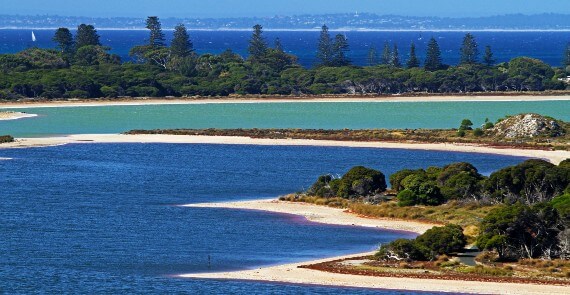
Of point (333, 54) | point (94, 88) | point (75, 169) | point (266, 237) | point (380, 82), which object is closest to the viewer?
point (266, 237)

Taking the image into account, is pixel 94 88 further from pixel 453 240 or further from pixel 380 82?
pixel 453 240

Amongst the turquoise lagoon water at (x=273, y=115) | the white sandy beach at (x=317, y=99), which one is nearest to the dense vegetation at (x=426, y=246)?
the turquoise lagoon water at (x=273, y=115)

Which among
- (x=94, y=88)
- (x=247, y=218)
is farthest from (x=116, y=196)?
(x=94, y=88)

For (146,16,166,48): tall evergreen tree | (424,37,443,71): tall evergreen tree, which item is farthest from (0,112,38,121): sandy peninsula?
(146,16,166,48): tall evergreen tree

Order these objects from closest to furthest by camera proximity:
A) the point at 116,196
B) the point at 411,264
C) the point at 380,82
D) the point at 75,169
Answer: the point at 411,264
the point at 116,196
the point at 75,169
the point at 380,82

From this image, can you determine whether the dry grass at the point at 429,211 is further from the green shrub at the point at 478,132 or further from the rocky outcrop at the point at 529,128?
the green shrub at the point at 478,132

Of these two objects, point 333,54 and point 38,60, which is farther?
point 333,54
